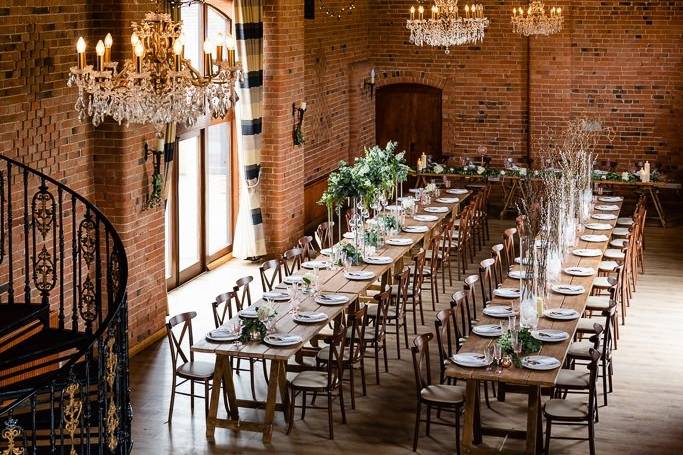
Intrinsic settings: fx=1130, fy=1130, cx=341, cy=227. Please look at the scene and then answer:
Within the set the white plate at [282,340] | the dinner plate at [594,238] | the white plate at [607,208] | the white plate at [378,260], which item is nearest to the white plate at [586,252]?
the dinner plate at [594,238]

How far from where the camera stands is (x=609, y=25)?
1841 cm

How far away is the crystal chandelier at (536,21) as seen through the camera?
17172mm

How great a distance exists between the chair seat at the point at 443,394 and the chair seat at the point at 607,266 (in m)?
3.99

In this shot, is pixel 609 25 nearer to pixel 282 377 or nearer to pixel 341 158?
pixel 341 158

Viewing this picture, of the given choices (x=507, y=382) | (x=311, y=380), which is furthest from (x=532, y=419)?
(x=311, y=380)

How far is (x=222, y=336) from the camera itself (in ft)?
29.8

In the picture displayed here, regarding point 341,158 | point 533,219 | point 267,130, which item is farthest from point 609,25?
point 533,219

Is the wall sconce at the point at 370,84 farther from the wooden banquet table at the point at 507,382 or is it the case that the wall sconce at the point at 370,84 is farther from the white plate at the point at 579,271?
the wooden banquet table at the point at 507,382

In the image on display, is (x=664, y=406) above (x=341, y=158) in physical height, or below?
below

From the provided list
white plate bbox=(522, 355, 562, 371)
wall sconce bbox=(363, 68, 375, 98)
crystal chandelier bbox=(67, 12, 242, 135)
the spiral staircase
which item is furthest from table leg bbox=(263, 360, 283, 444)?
wall sconce bbox=(363, 68, 375, 98)

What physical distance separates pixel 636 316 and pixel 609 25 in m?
7.32

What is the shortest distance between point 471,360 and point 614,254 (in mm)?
5328

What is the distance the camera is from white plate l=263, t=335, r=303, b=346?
8.93 meters

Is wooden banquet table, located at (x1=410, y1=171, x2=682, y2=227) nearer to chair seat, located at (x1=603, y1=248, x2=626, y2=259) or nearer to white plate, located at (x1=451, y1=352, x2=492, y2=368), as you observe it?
chair seat, located at (x1=603, y1=248, x2=626, y2=259)
